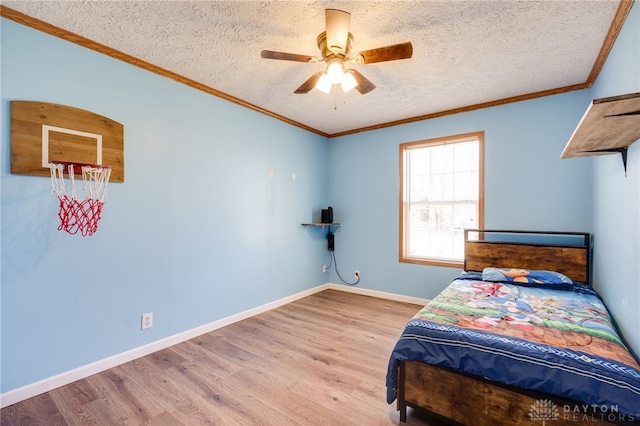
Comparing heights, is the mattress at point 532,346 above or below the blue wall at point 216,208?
below

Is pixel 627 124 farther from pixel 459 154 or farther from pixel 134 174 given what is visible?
pixel 134 174

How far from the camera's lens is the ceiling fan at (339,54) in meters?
1.75

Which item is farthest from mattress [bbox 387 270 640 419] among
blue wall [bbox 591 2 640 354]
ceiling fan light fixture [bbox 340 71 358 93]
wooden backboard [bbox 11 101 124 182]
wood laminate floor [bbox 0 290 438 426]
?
wooden backboard [bbox 11 101 124 182]

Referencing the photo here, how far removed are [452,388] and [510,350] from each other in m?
0.38

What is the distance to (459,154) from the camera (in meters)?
3.78

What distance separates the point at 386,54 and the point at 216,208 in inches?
89.3

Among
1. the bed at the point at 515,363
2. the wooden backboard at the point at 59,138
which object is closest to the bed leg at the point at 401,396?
the bed at the point at 515,363

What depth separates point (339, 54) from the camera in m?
2.01

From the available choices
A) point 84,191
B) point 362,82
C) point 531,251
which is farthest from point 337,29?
point 531,251

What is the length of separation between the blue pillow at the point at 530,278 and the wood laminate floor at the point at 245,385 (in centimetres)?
112

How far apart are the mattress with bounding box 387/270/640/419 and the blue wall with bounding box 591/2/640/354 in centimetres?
15

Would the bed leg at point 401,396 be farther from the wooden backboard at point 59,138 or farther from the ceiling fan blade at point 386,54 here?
the wooden backboard at point 59,138

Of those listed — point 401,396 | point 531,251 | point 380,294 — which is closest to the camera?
point 401,396

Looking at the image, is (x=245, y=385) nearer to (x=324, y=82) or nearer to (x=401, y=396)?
(x=401, y=396)
